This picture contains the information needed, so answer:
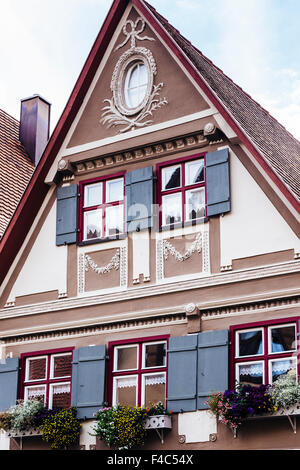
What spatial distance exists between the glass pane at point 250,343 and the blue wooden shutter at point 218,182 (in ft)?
7.52

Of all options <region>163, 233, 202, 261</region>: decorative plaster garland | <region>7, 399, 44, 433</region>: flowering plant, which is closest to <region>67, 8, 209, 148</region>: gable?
<region>163, 233, 202, 261</region>: decorative plaster garland

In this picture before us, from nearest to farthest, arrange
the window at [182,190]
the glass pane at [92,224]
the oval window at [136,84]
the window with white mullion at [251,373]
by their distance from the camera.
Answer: the window with white mullion at [251,373]
the window at [182,190]
the glass pane at [92,224]
the oval window at [136,84]

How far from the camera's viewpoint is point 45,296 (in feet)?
64.0

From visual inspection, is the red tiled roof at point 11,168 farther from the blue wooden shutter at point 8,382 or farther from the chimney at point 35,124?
the blue wooden shutter at point 8,382

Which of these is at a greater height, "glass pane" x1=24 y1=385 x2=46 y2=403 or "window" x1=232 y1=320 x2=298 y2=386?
"window" x1=232 y1=320 x2=298 y2=386

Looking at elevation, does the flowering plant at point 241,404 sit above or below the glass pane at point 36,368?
below

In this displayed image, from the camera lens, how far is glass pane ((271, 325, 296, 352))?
→ 16516mm

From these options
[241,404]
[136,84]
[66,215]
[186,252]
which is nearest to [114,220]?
[66,215]

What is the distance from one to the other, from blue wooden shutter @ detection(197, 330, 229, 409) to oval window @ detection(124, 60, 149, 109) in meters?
5.22

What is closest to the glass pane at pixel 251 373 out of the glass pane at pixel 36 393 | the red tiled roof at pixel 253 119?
the red tiled roof at pixel 253 119

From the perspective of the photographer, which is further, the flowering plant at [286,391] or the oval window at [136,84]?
the oval window at [136,84]

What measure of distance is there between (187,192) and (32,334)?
14.0 ft

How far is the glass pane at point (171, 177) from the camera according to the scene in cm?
1875

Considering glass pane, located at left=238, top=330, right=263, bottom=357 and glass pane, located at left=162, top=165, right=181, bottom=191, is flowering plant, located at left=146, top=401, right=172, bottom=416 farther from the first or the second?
glass pane, located at left=162, top=165, right=181, bottom=191
